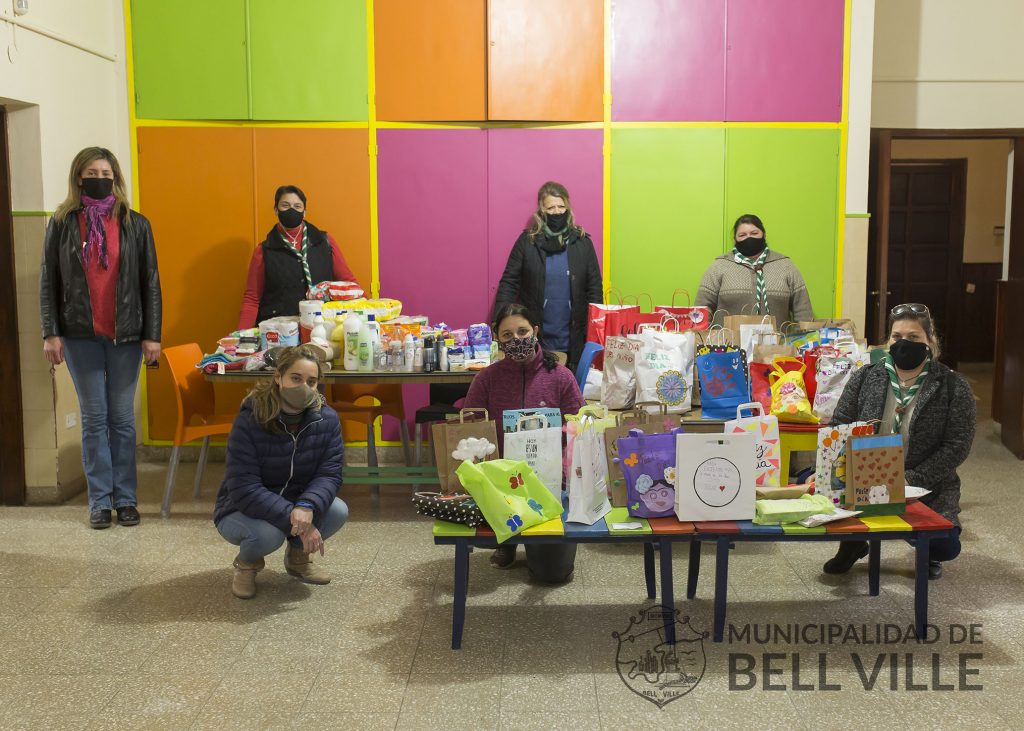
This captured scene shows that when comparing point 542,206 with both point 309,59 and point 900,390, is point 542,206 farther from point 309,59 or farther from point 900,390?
point 900,390

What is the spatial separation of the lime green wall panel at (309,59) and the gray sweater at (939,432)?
12.5 ft

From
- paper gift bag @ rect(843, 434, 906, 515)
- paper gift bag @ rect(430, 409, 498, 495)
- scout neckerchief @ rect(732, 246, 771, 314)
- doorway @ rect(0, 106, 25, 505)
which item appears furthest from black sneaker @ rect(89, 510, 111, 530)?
scout neckerchief @ rect(732, 246, 771, 314)

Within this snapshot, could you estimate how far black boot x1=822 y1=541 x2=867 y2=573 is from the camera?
14.9ft

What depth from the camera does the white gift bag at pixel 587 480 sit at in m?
3.75

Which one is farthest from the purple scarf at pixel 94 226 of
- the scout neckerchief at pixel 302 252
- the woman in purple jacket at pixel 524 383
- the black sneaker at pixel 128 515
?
the woman in purple jacket at pixel 524 383

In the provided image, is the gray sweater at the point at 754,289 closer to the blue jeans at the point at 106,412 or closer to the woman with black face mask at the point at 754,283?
the woman with black face mask at the point at 754,283

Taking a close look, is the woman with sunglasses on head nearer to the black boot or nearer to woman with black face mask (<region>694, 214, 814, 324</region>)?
the black boot

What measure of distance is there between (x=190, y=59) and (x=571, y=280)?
8.70ft

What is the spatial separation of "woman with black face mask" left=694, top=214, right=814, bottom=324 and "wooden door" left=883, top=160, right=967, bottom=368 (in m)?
4.47

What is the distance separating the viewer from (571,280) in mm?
6328

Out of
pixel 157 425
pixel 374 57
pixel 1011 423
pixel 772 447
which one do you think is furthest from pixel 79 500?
pixel 1011 423

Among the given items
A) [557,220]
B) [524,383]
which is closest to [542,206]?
[557,220]

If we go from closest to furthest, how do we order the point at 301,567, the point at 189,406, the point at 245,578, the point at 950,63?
the point at 245,578
the point at 301,567
the point at 189,406
the point at 950,63

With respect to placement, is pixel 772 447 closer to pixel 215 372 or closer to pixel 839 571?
pixel 839 571
